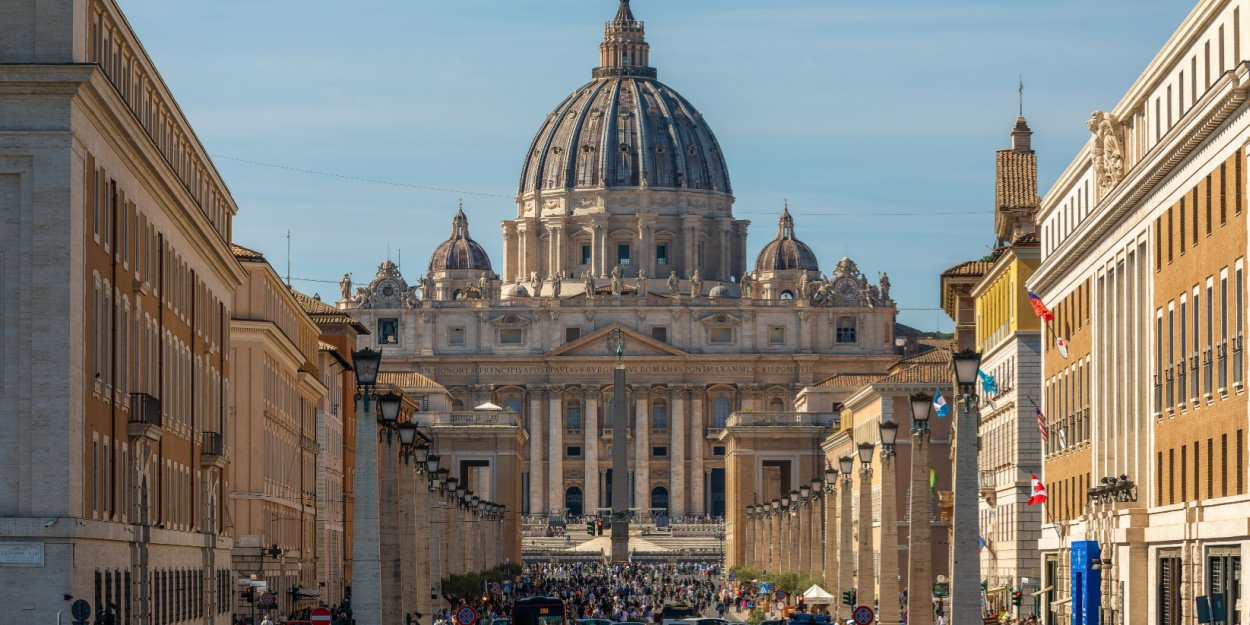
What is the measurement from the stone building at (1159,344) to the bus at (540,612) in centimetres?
1167

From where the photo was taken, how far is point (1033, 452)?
243ft

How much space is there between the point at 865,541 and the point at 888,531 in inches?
344

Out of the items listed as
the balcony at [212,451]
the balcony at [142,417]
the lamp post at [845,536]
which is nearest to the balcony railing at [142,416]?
the balcony at [142,417]

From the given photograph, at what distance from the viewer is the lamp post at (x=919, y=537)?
43.9m

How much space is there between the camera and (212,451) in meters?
Answer: 58.6

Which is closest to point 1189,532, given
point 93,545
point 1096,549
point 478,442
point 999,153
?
point 1096,549

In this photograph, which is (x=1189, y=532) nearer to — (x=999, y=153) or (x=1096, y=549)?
(x=1096, y=549)

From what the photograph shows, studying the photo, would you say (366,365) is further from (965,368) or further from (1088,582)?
(1088,582)

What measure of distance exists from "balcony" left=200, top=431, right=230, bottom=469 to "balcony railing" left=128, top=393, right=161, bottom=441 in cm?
984

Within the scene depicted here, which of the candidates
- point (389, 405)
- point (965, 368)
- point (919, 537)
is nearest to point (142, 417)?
point (389, 405)

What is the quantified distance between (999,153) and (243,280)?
27.8 m

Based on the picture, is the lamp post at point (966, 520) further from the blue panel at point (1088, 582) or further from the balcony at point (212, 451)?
the balcony at point (212, 451)

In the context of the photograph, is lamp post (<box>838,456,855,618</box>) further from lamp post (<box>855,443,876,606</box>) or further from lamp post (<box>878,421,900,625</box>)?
lamp post (<box>878,421,900,625</box>)

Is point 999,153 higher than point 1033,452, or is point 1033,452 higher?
point 999,153
